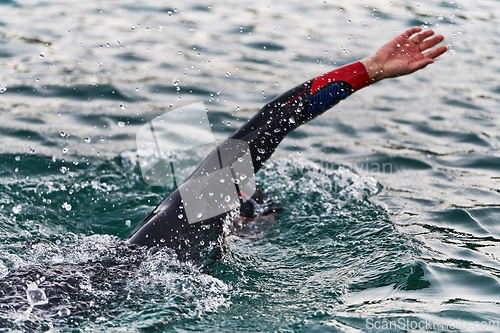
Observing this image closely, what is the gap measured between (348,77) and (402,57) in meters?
0.43

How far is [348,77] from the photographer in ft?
11.2

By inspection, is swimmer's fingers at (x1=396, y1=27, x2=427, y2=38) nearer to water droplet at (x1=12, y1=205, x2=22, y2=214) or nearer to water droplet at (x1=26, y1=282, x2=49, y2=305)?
water droplet at (x1=26, y1=282, x2=49, y2=305)

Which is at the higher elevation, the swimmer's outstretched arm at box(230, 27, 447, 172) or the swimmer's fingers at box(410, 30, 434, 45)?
the swimmer's fingers at box(410, 30, 434, 45)

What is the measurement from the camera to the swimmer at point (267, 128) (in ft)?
10.1

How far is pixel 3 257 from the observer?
10.3ft

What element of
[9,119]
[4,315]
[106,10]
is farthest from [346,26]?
[4,315]

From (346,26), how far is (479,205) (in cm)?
459

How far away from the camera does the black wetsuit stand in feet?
10.0

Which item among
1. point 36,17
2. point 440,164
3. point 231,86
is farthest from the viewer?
point 36,17

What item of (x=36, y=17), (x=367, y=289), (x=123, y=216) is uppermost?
(x=36, y=17)

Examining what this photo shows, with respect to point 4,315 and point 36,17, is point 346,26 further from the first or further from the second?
point 4,315

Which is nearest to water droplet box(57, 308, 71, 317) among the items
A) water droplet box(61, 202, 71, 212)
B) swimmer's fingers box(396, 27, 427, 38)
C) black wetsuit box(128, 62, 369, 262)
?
black wetsuit box(128, 62, 369, 262)

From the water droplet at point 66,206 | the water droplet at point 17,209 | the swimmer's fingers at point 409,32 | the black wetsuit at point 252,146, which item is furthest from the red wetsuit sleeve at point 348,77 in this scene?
the water droplet at point 17,209

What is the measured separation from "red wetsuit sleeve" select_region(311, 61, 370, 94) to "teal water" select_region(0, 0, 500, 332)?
1050mm
